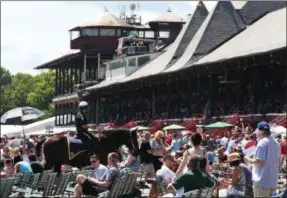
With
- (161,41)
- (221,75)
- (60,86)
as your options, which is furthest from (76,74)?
(221,75)

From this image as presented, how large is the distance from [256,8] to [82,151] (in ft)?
168

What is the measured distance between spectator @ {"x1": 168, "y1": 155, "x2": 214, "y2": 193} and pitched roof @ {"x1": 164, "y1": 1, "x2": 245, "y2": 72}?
47.8m

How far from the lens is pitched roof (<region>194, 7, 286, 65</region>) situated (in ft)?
153

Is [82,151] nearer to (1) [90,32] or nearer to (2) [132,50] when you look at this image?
(2) [132,50]

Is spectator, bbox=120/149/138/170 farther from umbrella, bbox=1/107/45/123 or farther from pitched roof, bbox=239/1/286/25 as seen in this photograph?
pitched roof, bbox=239/1/286/25

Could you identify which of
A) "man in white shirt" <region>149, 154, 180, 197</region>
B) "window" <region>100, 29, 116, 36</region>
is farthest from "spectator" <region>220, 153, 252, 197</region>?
"window" <region>100, 29, 116, 36</region>

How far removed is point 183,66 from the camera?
5850cm

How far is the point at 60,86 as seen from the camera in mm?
109562

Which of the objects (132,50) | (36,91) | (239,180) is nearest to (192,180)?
(239,180)

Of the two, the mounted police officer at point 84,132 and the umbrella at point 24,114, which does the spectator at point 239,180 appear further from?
the umbrella at point 24,114

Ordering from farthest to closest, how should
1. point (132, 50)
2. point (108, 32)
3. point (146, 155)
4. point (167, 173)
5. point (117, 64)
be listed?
point (108, 32), point (132, 50), point (117, 64), point (146, 155), point (167, 173)

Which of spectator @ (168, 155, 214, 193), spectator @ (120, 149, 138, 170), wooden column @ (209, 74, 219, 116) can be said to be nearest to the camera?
spectator @ (168, 155, 214, 193)

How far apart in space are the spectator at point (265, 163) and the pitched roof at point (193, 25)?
180ft

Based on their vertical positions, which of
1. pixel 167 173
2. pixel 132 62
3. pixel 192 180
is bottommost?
pixel 167 173
